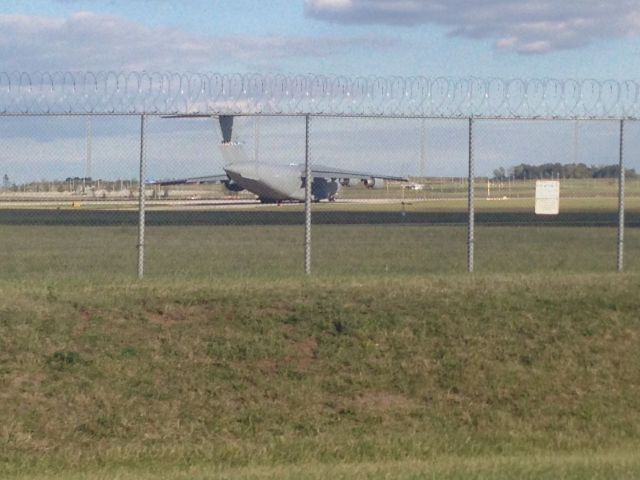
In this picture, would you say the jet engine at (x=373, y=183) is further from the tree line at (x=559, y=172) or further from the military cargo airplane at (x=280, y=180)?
the tree line at (x=559, y=172)

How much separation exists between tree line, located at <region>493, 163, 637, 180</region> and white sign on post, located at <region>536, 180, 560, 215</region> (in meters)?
5.30

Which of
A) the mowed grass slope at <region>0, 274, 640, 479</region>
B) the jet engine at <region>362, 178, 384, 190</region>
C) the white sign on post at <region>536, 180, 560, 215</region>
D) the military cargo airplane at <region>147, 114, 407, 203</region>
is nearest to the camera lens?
the mowed grass slope at <region>0, 274, 640, 479</region>

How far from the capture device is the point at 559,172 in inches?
942

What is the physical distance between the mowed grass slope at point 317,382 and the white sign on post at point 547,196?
3819 mm

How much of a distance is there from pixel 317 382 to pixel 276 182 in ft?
159

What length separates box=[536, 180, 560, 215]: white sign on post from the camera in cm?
1673

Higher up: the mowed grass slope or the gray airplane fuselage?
the gray airplane fuselage

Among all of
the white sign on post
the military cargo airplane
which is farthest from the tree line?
the military cargo airplane

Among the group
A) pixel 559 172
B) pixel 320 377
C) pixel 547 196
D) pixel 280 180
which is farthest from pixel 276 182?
pixel 320 377

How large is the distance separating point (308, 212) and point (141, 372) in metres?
5.17

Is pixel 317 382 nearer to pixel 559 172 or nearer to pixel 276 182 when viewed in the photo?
pixel 559 172

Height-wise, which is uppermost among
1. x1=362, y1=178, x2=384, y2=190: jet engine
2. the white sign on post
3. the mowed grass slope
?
x1=362, y1=178, x2=384, y2=190: jet engine

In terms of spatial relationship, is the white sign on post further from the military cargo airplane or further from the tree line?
the military cargo airplane

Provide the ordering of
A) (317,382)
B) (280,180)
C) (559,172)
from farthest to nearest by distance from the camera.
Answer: (280,180) < (559,172) < (317,382)
